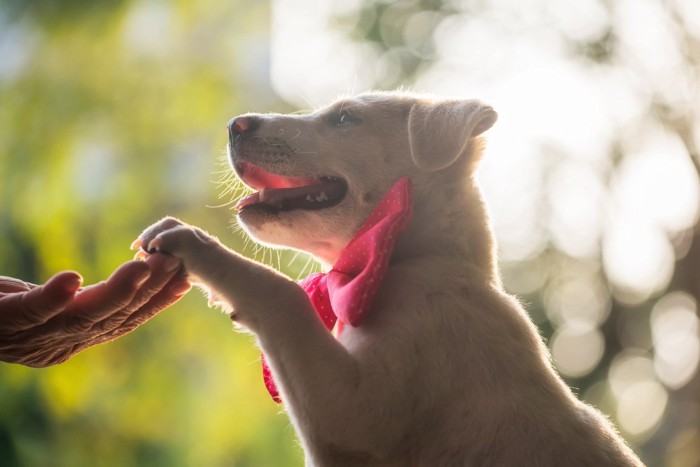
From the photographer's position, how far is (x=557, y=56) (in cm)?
742

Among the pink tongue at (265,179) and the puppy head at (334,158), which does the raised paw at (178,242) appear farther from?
the pink tongue at (265,179)

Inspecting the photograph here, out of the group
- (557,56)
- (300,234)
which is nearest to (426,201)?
(300,234)

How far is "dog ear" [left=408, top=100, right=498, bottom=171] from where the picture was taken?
2.03 metres

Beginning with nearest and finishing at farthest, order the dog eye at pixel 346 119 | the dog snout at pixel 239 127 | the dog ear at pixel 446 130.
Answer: the dog ear at pixel 446 130
the dog snout at pixel 239 127
the dog eye at pixel 346 119

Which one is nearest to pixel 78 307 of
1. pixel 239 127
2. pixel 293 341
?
pixel 293 341

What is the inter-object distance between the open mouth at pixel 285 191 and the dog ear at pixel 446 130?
227mm

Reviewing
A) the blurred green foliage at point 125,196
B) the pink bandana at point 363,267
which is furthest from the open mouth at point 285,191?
the blurred green foliage at point 125,196

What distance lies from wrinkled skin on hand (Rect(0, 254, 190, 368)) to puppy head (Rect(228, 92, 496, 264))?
1.22 ft

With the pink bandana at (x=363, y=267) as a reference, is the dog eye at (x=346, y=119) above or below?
above

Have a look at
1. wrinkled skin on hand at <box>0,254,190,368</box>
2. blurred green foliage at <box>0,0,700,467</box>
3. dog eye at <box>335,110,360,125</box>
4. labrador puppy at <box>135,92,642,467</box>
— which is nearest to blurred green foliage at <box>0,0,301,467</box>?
blurred green foliage at <box>0,0,700,467</box>

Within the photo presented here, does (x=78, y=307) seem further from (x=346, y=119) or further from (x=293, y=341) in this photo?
(x=346, y=119)

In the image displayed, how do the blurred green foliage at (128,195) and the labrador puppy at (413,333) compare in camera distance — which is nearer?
the labrador puppy at (413,333)

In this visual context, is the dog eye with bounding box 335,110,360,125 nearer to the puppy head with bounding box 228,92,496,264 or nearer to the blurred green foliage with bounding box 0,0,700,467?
the puppy head with bounding box 228,92,496,264

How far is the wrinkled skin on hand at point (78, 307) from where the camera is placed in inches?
60.4
